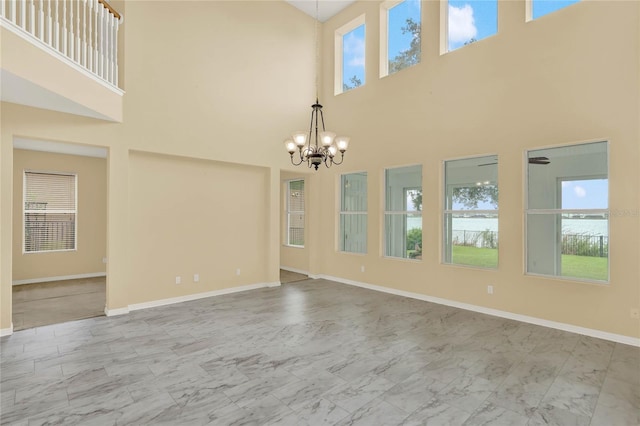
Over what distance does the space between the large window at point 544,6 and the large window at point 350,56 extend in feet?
10.4

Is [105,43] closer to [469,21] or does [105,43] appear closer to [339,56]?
[339,56]

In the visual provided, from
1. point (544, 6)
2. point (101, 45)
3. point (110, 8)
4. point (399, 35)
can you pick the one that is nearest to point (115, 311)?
point (101, 45)

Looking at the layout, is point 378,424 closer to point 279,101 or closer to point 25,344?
point 25,344

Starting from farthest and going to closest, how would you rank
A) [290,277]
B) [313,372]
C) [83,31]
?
[290,277], [83,31], [313,372]

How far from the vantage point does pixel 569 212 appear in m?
4.29

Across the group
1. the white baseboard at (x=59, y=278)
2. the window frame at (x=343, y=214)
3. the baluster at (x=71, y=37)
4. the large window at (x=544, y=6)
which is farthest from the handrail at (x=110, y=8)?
the large window at (x=544, y=6)

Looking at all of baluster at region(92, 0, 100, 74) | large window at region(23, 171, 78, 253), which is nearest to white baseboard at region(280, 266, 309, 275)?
large window at region(23, 171, 78, 253)

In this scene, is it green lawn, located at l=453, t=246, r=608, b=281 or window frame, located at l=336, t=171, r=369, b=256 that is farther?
window frame, located at l=336, t=171, r=369, b=256

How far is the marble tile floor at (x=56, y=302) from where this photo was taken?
15.0ft

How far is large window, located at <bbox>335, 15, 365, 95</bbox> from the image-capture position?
23.4 feet

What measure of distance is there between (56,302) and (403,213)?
620cm

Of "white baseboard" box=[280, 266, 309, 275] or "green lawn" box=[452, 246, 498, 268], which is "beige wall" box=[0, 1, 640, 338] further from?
"white baseboard" box=[280, 266, 309, 275]

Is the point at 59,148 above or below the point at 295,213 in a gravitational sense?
above

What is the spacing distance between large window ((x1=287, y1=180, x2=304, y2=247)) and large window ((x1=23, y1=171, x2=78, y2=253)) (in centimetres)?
493
